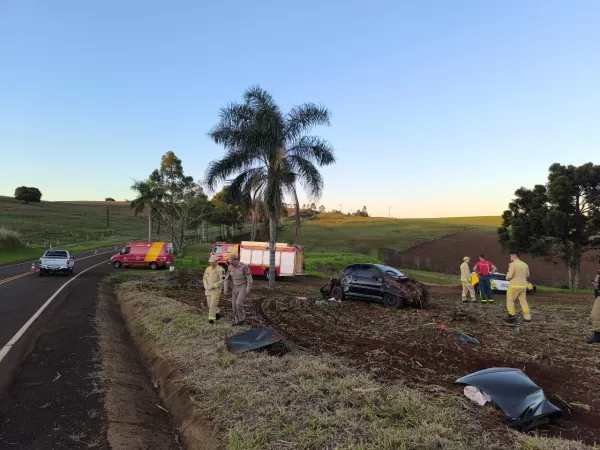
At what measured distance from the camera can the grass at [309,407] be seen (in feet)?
13.5

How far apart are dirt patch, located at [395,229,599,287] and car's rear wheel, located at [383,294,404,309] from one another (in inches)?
980

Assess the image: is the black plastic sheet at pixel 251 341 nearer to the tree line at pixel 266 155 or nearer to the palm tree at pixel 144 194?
the tree line at pixel 266 155

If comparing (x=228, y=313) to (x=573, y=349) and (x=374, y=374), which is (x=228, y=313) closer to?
(x=374, y=374)

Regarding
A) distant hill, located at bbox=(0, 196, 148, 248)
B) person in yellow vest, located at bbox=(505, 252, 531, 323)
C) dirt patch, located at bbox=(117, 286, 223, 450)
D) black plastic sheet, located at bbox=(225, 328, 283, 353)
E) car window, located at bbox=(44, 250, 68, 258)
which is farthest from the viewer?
distant hill, located at bbox=(0, 196, 148, 248)

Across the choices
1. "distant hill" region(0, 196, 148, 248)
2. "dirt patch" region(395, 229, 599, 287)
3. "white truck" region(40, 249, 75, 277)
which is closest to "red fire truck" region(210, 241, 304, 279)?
"white truck" region(40, 249, 75, 277)

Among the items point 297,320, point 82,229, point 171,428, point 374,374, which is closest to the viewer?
point 171,428

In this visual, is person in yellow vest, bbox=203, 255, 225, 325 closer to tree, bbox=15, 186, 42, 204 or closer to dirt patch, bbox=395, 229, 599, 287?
dirt patch, bbox=395, 229, 599, 287

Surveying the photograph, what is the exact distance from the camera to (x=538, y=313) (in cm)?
1397

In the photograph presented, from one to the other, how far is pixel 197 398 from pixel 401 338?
192 inches

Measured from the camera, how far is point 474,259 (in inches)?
2083

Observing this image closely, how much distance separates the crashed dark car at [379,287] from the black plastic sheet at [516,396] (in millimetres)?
8712

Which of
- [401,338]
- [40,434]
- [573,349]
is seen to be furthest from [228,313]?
[573,349]

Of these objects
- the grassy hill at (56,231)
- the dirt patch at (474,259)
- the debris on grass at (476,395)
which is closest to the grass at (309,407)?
the debris on grass at (476,395)

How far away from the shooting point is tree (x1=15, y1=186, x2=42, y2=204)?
113562 mm
